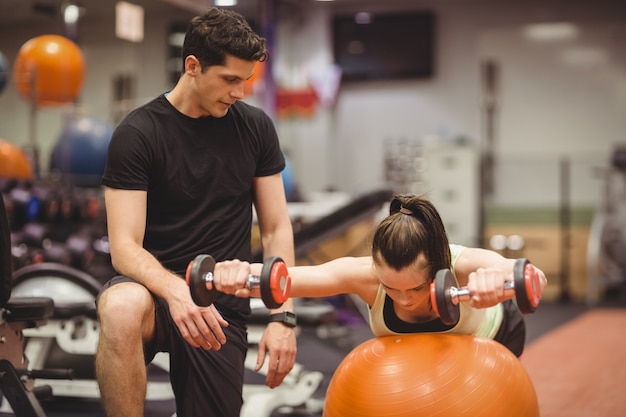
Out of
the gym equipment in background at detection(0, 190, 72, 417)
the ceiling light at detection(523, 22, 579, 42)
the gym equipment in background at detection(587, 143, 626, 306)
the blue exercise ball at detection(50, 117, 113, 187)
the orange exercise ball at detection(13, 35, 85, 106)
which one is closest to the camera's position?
the gym equipment in background at detection(0, 190, 72, 417)

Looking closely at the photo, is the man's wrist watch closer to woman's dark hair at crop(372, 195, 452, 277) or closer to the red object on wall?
woman's dark hair at crop(372, 195, 452, 277)

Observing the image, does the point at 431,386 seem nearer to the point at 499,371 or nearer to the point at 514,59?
the point at 499,371

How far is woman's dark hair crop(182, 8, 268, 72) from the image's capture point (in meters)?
1.92

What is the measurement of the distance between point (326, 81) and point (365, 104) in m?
0.53

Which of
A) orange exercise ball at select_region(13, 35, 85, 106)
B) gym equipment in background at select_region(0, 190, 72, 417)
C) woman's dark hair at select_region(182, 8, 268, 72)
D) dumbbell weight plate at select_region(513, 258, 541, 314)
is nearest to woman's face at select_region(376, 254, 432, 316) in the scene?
dumbbell weight plate at select_region(513, 258, 541, 314)

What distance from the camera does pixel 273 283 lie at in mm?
1523

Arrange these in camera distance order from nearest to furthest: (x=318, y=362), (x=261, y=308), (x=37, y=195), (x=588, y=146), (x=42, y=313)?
(x=42, y=313), (x=261, y=308), (x=318, y=362), (x=37, y=195), (x=588, y=146)

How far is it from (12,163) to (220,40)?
12.6ft

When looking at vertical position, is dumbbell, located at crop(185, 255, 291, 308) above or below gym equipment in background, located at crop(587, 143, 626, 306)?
above

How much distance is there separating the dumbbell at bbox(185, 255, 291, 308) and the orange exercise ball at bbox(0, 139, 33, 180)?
406 cm

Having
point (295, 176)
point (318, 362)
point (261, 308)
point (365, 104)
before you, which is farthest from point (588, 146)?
point (261, 308)

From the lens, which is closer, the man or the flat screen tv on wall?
the man

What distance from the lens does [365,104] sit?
9.32 metres

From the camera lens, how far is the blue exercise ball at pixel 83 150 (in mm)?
6484
